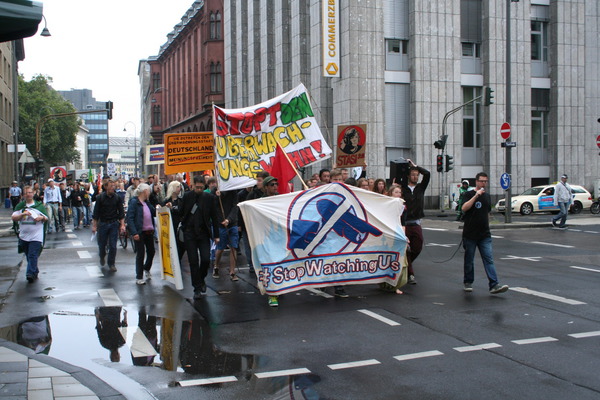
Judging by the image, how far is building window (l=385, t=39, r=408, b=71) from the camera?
113 ft

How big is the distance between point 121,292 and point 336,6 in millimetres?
26498

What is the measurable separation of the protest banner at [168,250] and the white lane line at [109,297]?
34.8 inches

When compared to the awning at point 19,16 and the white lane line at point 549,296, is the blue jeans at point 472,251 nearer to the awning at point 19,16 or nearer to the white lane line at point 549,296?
the white lane line at point 549,296

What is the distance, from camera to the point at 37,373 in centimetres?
570

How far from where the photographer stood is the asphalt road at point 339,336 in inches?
215

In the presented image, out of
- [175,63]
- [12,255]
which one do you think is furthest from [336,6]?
[175,63]

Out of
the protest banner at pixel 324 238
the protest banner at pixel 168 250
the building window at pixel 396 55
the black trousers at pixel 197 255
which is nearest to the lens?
the protest banner at pixel 324 238

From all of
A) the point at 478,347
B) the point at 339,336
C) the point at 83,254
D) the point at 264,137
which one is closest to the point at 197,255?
the point at 264,137

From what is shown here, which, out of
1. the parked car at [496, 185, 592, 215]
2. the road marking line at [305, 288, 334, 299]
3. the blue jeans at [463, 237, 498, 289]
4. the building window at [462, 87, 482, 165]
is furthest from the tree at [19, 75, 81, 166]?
the blue jeans at [463, 237, 498, 289]

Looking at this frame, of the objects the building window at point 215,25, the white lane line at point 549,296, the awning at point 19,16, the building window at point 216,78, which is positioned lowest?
the white lane line at point 549,296

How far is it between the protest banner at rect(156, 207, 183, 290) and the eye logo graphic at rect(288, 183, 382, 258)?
6.69ft

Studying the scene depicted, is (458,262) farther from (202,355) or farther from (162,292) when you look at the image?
(202,355)

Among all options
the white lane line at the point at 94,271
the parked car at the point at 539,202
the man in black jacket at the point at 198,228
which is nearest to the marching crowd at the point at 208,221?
the man in black jacket at the point at 198,228

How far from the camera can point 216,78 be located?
189ft
